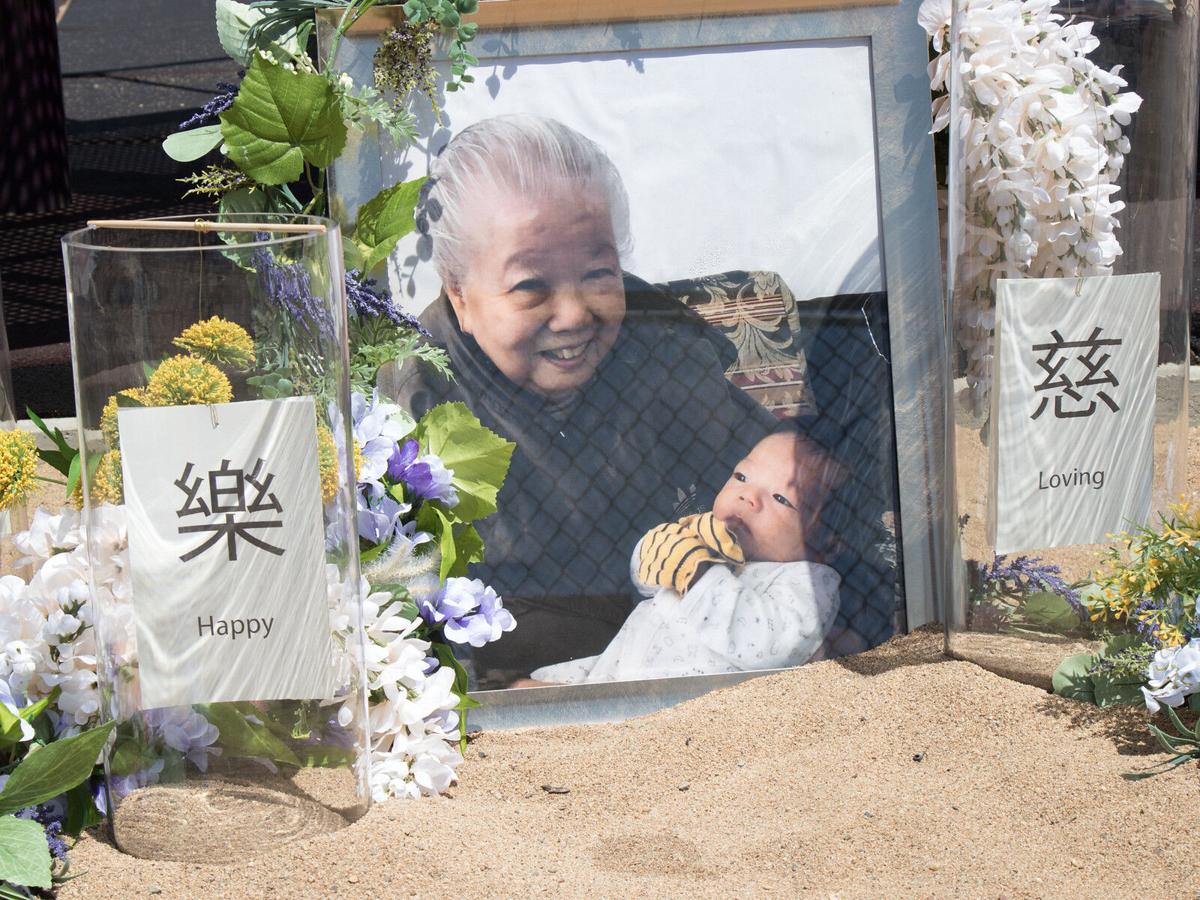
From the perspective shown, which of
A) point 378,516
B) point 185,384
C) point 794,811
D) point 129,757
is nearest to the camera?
point 185,384

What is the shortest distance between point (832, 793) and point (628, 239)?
92cm

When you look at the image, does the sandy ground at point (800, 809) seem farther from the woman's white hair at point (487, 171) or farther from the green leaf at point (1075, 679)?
the woman's white hair at point (487, 171)

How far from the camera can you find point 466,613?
190 cm

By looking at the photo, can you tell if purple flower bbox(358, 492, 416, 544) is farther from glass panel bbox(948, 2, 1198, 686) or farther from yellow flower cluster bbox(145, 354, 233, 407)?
glass panel bbox(948, 2, 1198, 686)

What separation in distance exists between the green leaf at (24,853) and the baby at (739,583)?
2.78ft

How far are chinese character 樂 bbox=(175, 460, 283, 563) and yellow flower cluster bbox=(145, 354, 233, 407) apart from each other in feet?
0.25

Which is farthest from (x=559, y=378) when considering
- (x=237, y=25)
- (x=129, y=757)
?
(x=129, y=757)

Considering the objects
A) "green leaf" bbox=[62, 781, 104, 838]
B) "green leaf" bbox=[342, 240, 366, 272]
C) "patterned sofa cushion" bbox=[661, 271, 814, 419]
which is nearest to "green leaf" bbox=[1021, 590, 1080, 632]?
"patterned sofa cushion" bbox=[661, 271, 814, 419]

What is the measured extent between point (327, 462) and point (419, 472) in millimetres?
336

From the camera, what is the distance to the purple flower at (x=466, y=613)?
1875mm

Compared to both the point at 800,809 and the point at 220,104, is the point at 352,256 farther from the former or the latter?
the point at 800,809

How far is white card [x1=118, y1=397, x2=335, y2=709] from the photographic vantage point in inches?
58.3

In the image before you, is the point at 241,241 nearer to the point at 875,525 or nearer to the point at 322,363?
the point at 322,363

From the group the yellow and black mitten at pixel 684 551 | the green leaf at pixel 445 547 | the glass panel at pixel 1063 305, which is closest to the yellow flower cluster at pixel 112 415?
the green leaf at pixel 445 547
